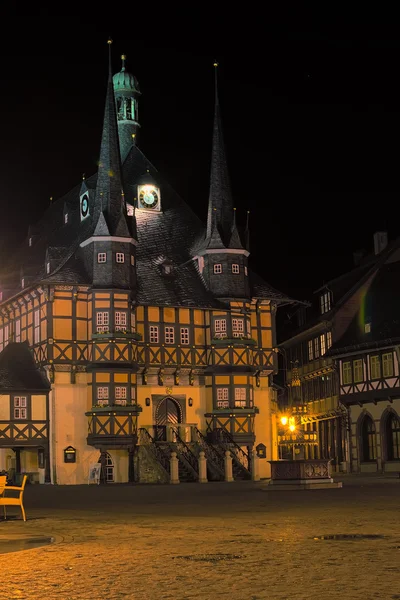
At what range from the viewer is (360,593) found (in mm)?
11055

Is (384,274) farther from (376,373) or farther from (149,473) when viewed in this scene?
(149,473)

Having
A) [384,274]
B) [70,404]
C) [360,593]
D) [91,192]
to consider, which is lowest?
[360,593]

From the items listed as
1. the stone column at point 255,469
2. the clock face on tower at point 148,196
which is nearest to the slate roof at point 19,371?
the stone column at point 255,469

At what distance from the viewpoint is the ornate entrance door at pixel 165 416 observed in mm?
57344

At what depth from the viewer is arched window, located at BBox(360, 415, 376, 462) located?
204ft

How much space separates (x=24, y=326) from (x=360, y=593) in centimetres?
4997

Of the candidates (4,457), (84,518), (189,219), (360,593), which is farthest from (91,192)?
(360,593)

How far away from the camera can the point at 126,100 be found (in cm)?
7181

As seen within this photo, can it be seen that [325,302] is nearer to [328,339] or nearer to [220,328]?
[328,339]

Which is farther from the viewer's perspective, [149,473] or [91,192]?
[91,192]

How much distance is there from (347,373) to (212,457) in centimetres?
1507

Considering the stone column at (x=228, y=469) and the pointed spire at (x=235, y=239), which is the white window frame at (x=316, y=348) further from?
the stone column at (x=228, y=469)

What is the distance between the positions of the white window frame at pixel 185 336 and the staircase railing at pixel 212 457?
5065 millimetres

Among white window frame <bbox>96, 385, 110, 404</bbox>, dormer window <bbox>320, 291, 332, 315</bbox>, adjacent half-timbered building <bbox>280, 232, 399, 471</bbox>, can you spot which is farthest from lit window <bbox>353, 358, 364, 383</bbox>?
white window frame <bbox>96, 385, 110, 404</bbox>
